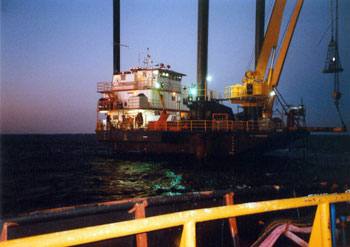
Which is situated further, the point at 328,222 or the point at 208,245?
the point at 208,245

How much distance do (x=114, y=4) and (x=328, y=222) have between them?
43290 mm

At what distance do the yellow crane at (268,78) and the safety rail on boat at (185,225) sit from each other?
22.2m

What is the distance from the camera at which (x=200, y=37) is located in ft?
82.5

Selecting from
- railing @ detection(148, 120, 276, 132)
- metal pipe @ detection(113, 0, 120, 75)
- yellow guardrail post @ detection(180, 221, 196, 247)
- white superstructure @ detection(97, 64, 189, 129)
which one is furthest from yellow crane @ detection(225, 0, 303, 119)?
yellow guardrail post @ detection(180, 221, 196, 247)

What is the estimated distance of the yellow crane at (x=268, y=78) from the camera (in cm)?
2339

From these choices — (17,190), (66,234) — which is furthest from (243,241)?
(17,190)

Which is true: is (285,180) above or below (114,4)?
below

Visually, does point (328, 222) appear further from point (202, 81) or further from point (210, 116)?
point (202, 81)

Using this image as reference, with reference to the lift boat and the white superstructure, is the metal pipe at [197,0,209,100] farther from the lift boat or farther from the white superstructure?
the white superstructure

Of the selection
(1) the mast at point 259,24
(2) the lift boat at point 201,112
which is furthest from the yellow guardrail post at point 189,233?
(1) the mast at point 259,24

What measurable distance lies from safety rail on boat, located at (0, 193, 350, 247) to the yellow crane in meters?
22.2

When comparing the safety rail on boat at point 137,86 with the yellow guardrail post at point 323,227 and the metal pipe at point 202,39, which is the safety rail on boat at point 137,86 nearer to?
the metal pipe at point 202,39

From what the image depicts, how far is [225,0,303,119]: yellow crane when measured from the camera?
76.7 ft

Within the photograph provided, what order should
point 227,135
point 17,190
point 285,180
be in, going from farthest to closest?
point 227,135, point 285,180, point 17,190
